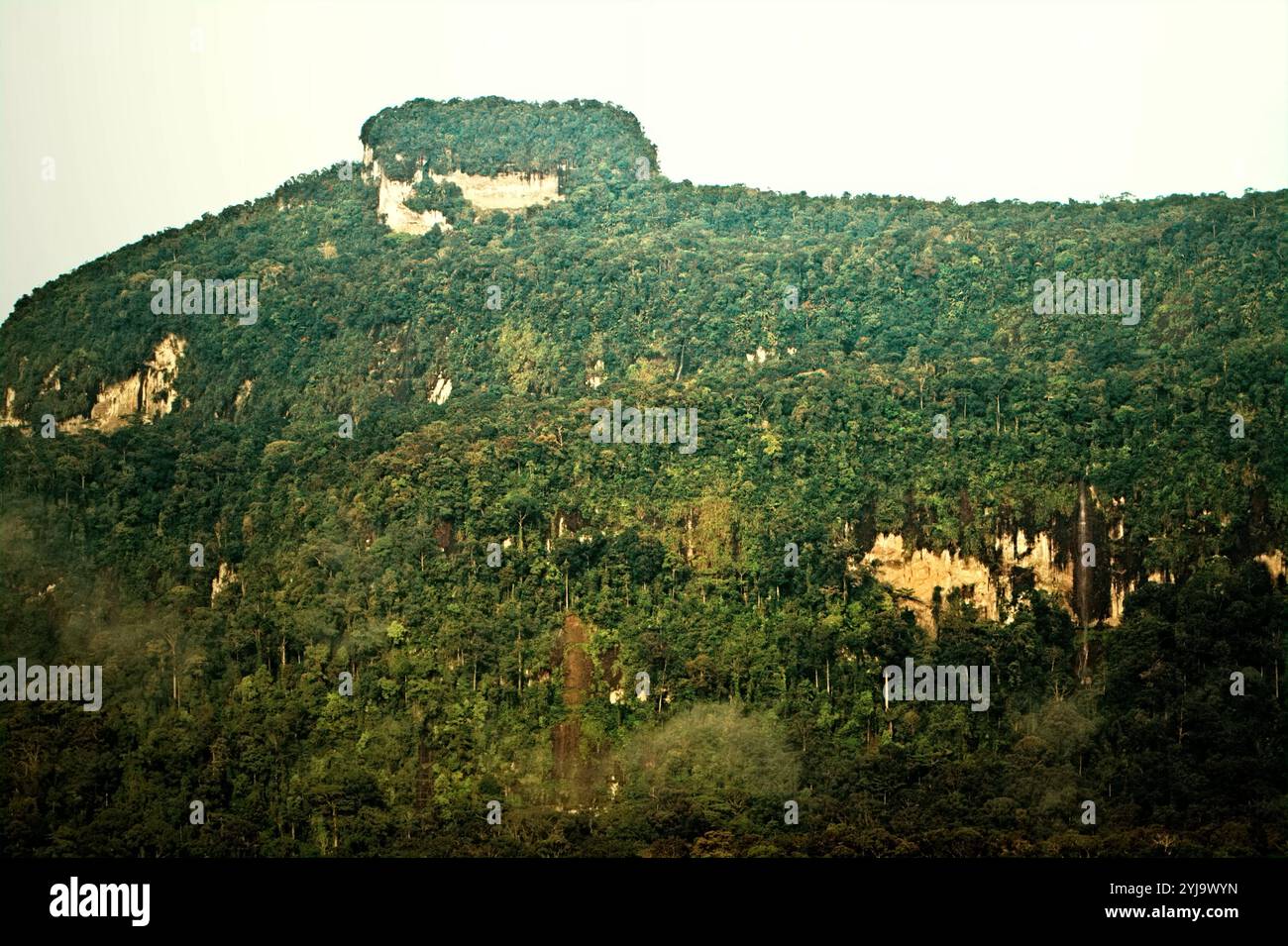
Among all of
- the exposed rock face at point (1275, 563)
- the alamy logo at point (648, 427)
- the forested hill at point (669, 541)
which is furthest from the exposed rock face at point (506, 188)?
the exposed rock face at point (1275, 563)

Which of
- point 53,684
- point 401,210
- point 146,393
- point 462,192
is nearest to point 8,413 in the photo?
point 146,393

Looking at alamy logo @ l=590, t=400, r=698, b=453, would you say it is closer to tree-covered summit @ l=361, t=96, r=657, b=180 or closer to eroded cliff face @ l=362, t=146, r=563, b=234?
eroded cliff face @ l=362, t=146, r=563, b=234

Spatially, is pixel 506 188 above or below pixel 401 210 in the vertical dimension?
above

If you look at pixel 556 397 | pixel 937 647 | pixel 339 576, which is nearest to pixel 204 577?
pixel 339 576

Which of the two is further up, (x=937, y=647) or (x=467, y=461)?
(x=467, y=461)
